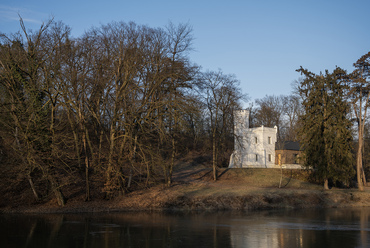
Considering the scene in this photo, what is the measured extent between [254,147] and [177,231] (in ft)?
108

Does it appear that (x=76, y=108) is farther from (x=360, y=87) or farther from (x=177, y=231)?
(x=360, y=87)

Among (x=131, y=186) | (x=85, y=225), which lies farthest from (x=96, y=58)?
(x=85, y=225)

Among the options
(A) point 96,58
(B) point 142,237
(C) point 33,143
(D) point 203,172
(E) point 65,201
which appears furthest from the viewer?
(D) point 203,172

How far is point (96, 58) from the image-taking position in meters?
27.3

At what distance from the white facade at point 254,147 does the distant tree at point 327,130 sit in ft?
29.8

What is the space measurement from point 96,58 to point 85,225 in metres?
13.9

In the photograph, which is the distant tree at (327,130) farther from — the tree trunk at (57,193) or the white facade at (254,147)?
the tree trunk at (57,193)

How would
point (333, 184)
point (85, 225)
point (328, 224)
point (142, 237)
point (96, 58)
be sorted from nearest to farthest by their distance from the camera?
point (142, 237) → point (85, 225) → point (328, 224) → point (96, 58) → point (333, 184)

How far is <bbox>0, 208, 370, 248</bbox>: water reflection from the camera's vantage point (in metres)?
13.6

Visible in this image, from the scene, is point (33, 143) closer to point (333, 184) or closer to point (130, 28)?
point (130, 28)

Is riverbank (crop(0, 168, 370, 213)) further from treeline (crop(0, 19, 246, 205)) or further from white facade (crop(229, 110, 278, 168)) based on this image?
white facade (crop(229, 110, 278, 168))

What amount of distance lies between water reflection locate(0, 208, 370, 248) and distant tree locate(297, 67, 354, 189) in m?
14.8

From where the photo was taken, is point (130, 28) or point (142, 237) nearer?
point (142, 237)

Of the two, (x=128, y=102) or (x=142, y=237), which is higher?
(x=128, y=102)
